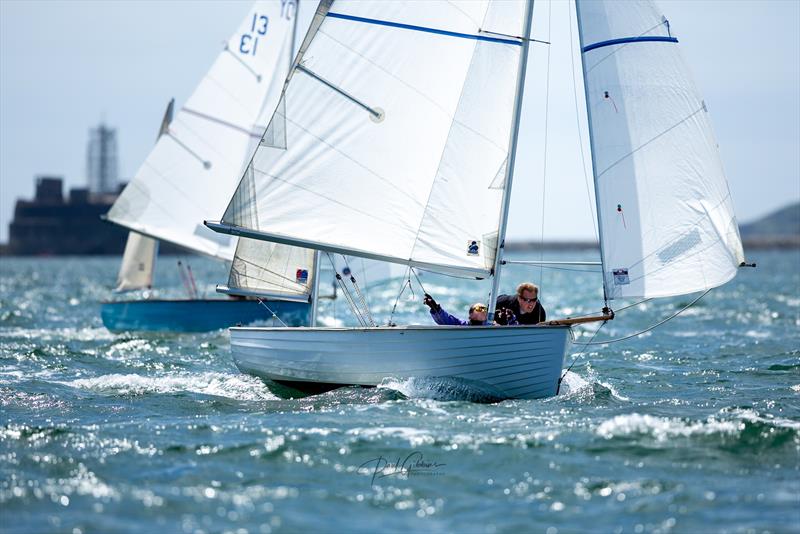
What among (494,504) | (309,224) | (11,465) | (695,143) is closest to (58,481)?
(11,465)

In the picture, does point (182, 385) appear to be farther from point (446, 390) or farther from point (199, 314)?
point (199, 314)

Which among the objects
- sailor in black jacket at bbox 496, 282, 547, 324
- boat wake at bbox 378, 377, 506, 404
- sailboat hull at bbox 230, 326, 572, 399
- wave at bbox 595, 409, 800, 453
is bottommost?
wave at bbox 595, 409, 800, 453

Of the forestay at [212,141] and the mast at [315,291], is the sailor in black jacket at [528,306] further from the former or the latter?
the forestay at [212,141]

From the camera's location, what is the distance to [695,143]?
45.3 feet

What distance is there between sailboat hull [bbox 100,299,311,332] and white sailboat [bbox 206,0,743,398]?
10.0 m

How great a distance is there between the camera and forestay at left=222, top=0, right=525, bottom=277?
1449 cm

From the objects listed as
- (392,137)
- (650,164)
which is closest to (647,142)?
(650,164)

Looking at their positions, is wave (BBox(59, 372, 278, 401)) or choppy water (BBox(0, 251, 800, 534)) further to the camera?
wave (BBox(59, 372, 278, 401))

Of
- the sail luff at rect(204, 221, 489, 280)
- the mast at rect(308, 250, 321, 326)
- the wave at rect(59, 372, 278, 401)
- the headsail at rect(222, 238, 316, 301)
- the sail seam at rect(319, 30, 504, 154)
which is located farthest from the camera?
the headsail at rect(222, 238, 316, 301)

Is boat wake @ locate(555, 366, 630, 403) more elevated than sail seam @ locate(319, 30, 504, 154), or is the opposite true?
sail seam @ locate(319, 30, 504, 154)

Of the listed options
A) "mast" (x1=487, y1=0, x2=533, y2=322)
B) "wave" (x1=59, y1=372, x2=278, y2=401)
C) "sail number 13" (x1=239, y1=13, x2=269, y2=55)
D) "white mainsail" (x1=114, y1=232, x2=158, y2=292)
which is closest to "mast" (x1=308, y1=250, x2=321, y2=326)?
"wave" (x1=59, y1=372, x2=278, y2=401)

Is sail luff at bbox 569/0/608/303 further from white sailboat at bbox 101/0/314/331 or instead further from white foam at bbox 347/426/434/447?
white sailboat at bbox 101/0/314/331

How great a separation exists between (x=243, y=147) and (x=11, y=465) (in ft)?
56.7

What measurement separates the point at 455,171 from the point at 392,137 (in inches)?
39.2
